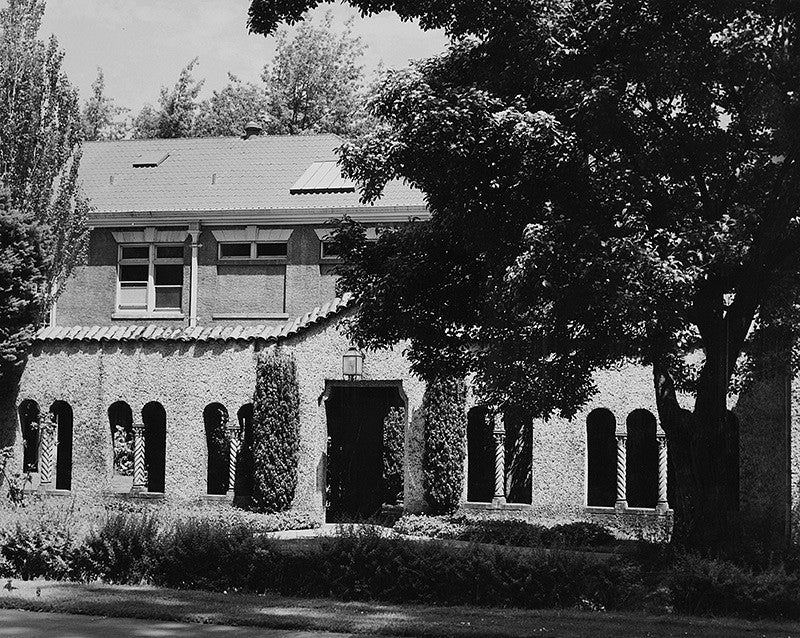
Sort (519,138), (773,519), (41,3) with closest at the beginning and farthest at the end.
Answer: (519,138)
(773,519)
(41,3)

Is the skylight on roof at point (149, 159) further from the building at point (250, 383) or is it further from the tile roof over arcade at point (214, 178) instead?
the building at point (250, 383)

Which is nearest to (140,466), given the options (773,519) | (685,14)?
(773,519)

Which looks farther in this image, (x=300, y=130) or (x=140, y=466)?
(x=300, y=130)

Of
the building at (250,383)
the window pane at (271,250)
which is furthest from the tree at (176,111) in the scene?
the window pane at (271,250)

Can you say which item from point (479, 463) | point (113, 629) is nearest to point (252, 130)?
point (479, 463)

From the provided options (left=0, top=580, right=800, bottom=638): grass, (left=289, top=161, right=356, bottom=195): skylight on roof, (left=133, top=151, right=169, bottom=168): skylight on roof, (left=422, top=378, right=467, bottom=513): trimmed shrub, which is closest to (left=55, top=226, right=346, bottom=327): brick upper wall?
(left=289, top=161, right=356, bottom=195): skylight on roof

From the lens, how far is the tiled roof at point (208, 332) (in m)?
22.0

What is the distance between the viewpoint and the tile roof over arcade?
28.2 metres

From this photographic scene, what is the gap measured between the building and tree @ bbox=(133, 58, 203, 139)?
16888mm

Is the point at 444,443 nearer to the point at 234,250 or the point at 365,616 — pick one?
the point at 365,616

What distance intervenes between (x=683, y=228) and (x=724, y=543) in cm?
423

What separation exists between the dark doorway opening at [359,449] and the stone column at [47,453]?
19.2 ft

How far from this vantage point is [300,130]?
4631 centimetres

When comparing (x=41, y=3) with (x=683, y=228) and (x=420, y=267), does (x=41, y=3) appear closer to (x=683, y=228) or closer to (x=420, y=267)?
(x=420, y=267)
